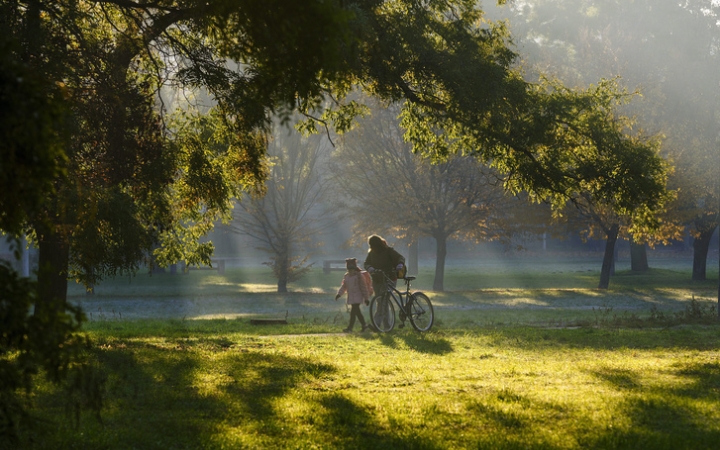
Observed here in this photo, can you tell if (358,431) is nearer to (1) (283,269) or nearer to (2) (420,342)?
(2) (420,342)

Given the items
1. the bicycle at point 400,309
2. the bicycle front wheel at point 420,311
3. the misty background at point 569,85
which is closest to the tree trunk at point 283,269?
the misty background at point 569,85

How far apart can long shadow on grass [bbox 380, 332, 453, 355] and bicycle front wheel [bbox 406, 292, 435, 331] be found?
13.8 inches

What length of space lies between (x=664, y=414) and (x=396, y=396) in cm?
236

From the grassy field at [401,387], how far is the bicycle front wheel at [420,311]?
1.01ft

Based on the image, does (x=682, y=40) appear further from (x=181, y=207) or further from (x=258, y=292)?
(x=181, y=207)

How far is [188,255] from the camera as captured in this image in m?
16.8

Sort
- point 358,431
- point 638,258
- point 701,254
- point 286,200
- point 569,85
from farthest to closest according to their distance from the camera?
point 638,258 < point 701,254 < point 569,85 < point 286,200 < point 358,431

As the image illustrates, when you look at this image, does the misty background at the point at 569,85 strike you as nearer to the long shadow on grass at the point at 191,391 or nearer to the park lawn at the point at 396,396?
the park lawn at the point at 396,396

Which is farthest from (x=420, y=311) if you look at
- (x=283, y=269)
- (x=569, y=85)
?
(x=569, y=85)

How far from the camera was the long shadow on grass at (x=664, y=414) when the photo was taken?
617cm

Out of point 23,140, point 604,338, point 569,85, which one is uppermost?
point 569,85

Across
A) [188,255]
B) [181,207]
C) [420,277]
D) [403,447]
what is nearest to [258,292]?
[420,277]

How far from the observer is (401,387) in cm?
883

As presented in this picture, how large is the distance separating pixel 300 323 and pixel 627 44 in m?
28.9
